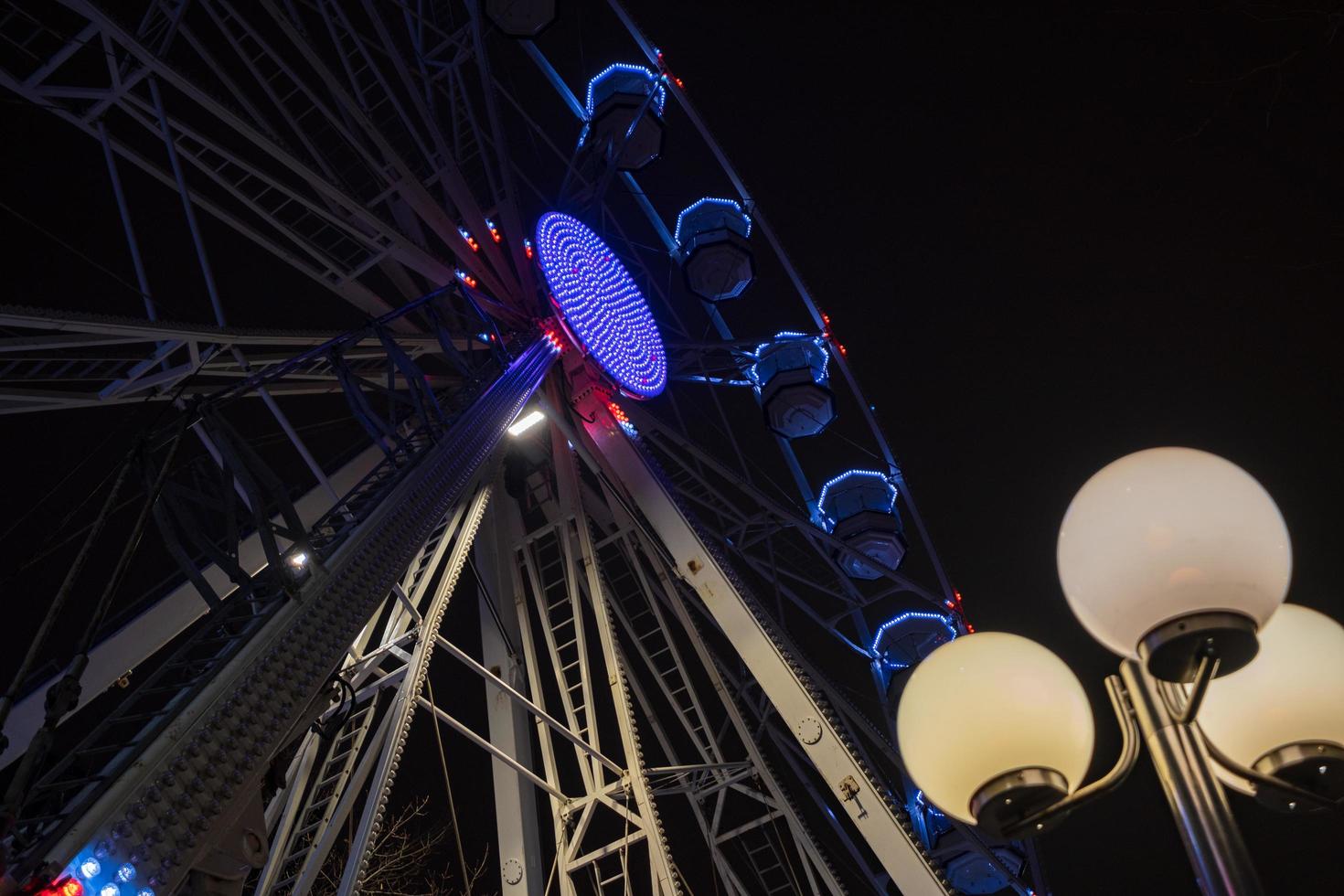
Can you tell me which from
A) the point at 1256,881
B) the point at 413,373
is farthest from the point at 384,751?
the point at 1256,881

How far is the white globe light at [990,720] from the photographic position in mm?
2584

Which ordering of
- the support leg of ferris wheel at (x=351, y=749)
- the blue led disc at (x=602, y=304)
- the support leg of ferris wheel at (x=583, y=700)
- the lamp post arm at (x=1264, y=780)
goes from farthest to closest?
the blue led disc at (x=602, y=304), the support leg of ferris wheel at (x=583, y=700), the support leg of ferris wheel at (x=351, y=749), the lamp post arm at (x=1264, y=780)

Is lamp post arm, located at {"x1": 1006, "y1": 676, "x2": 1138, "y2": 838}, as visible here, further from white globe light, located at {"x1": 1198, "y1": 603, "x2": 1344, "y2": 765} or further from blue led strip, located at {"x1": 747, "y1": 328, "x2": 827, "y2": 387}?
blue led strip, located at {"x1": 747, "y1": 328, "x2": 827, "y2": 387}

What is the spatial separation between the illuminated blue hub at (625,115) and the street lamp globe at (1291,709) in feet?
47.0

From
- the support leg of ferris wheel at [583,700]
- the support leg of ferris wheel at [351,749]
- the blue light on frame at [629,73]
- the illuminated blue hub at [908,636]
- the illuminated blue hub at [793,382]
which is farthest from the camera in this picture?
the illuminated blue hub at [908,636]

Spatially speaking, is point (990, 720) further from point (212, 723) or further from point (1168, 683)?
point (212, 723)

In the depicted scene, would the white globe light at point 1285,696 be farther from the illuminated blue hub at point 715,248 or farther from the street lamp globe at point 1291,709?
the illuminated blue hub at point 715,248

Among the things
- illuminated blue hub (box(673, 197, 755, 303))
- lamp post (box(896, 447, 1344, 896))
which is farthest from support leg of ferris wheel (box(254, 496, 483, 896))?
illuminated blue hub (box(673, 197, 755, 303))

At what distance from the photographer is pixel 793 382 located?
56.0ft

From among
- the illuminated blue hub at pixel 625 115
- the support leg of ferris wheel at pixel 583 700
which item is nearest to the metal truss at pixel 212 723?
the support leg of ferris wheel at pixel 583 700

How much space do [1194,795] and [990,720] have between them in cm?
46

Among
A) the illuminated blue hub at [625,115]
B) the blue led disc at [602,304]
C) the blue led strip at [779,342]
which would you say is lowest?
the blue led strip at [779,342]

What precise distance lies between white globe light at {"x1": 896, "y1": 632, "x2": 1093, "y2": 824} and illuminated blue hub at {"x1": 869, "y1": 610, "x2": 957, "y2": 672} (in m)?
15.0

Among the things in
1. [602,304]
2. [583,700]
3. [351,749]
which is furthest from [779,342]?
[351,749]
